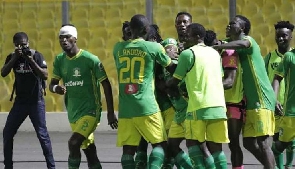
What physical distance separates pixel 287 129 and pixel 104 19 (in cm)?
968

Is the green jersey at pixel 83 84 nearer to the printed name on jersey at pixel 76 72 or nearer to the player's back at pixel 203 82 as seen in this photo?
the printed name on jersey at pixel 76 72

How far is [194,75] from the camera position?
10977 mm

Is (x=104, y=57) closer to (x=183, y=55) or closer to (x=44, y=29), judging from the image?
(x=44, y=29)

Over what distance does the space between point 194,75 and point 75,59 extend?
176cm

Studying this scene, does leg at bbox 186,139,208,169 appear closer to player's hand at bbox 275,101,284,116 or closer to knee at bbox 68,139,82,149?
knee at bbox 68,139,82,149

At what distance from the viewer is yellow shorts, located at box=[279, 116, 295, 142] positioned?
1312 cm

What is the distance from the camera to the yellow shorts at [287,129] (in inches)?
516

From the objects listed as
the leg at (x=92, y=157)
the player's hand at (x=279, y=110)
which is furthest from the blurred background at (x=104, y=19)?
the leg at (x=92, y=157)

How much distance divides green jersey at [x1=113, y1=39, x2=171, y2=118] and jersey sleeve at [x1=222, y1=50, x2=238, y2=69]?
3.09ft

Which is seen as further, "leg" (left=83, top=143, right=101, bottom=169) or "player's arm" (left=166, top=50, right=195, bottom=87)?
"leg" (left=83, top=143, right=101, bottom=169)

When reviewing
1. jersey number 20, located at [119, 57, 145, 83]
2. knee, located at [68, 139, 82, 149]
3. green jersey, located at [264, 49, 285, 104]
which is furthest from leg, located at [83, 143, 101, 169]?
green jersey, located at [264, 49, 285, 104]

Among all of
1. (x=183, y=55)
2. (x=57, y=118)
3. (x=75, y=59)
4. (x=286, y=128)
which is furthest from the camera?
(x=57, y=118)

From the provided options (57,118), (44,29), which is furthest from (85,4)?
(57,118)

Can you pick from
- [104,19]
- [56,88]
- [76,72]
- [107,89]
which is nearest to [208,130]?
[107,89]
